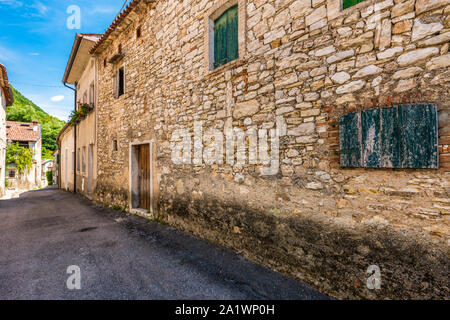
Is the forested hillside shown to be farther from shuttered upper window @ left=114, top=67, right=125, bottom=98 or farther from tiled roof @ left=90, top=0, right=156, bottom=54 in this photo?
shuttered upper window @ left=114, top=67, right=125, bottom=98

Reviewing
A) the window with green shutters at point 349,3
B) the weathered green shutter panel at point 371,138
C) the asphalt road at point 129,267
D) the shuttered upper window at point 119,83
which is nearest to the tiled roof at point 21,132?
the shuttered upper window at point 119,83

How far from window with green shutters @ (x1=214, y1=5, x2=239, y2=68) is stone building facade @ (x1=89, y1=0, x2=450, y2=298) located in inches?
5.7

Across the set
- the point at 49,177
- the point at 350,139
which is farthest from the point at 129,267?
the point at 49,177

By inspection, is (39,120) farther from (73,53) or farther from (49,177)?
(73,53)

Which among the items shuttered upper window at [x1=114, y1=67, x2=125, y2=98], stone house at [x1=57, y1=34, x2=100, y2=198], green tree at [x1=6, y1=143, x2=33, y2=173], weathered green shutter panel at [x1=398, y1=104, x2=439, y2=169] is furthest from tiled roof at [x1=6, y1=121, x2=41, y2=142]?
weathered green shutter panel at [x1=398, y1=104, x2=439, y2=169]

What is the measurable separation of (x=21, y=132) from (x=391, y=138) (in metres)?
29.5

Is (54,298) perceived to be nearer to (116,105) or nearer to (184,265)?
(184,265)

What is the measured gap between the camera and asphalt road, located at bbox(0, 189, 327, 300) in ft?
8.63

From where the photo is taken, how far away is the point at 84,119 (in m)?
10.1

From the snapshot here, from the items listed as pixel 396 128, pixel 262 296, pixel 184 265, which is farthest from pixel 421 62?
pixel 184 265

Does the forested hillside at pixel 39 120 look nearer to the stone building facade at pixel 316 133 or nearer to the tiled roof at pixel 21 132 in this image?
the tiled roof at pixel 21 132

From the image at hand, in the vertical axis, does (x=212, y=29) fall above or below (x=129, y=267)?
above

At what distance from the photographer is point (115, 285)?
276 centimetres
